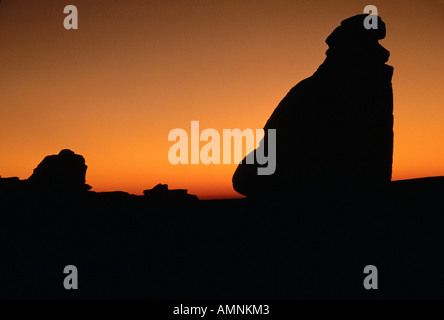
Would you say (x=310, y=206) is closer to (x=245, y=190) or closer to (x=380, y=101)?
(x=245, y=190)

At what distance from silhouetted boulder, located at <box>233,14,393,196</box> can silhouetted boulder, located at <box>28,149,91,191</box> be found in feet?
47.9

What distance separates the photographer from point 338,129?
10.7m

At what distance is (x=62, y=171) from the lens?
20.9 metres

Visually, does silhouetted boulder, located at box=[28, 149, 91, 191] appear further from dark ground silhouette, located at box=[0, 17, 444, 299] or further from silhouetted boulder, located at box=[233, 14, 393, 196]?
silhouetted boulder, located at box=[233, 14, 393, 196]

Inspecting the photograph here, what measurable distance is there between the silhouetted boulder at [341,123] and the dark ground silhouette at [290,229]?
4 centimetres

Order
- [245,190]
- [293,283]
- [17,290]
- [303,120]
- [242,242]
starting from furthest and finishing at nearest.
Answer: [245,190] < [303,120] < [242,242] < [17,290] < [293,283]

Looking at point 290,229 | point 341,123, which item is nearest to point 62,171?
point 290,229

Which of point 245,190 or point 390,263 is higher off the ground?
point 245,190

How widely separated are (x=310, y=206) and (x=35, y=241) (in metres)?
8.83

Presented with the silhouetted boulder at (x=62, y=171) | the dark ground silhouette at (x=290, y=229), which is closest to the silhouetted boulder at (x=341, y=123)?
the dark ground silhouette at (x=290, y=229)

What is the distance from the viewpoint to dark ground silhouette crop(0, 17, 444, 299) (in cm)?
741

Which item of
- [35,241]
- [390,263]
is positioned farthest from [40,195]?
[390,263]

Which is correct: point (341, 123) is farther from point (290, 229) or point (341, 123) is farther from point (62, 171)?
point (62, 171)

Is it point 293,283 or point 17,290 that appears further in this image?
point 17,290
